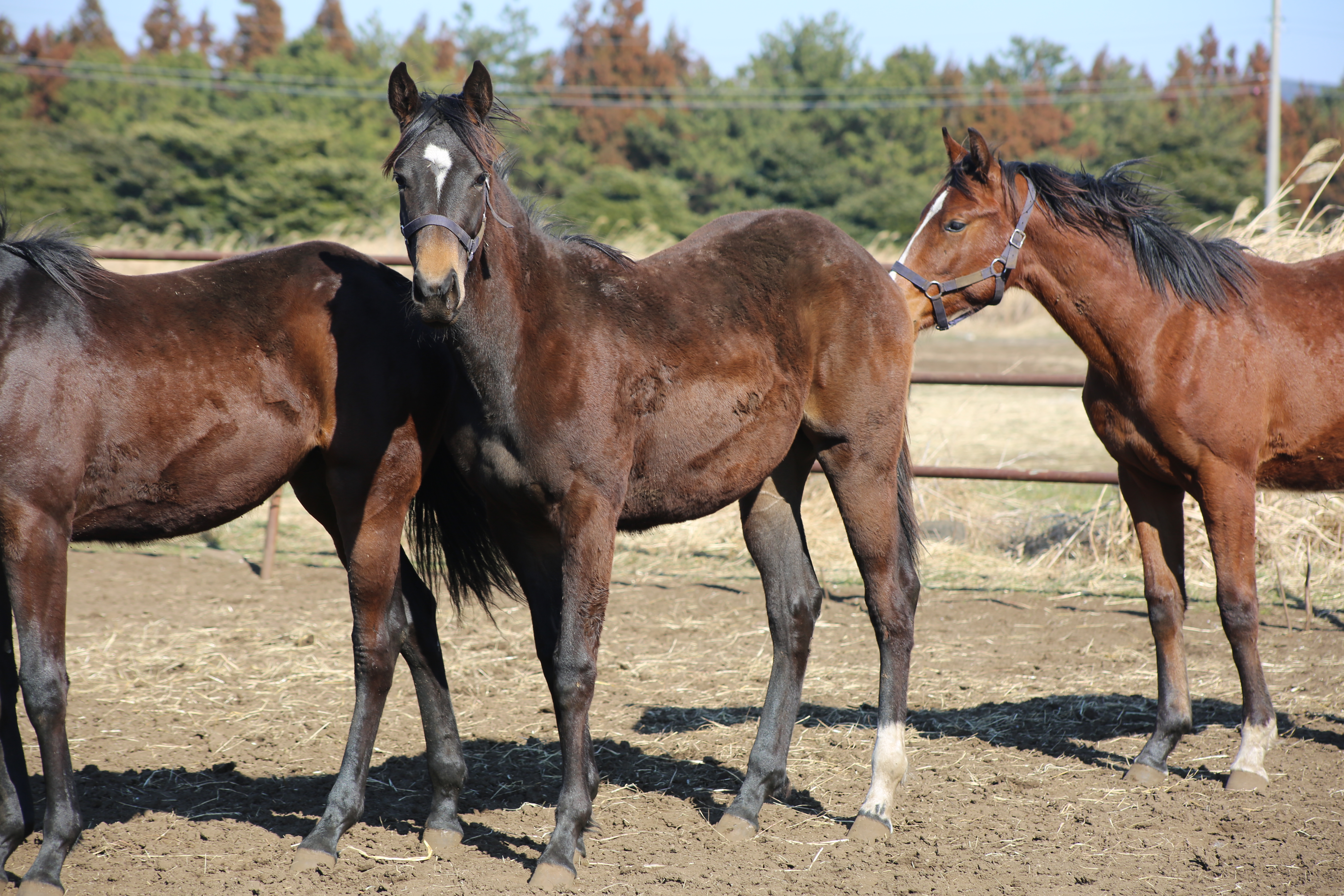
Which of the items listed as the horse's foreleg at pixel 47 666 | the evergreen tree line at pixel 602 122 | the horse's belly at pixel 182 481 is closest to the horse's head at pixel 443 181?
the horse's belly at pixel 182 481

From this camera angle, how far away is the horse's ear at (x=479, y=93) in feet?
8.87

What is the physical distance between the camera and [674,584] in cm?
656

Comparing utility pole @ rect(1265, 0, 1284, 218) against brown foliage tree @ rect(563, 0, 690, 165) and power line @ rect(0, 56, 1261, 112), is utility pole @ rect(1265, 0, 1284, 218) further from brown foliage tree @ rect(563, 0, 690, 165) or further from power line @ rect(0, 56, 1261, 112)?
brown foliage tree @ rect(563, 0, 690, 165)

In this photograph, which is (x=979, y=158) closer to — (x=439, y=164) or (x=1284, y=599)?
(x=439, y=164)

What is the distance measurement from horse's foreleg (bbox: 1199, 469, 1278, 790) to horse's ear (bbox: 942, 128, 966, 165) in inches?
57.9

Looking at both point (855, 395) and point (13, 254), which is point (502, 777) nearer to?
point (855, 395)

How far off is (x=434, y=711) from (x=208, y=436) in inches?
44.0

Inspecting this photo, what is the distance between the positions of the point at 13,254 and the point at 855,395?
2.68 m

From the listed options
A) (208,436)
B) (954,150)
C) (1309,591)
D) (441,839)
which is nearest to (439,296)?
(208,436)

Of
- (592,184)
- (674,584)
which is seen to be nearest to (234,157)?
(592,184)

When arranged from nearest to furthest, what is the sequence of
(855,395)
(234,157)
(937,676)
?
(855,395), (937,676), (234,157)

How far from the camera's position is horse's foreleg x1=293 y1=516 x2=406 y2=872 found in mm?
3074

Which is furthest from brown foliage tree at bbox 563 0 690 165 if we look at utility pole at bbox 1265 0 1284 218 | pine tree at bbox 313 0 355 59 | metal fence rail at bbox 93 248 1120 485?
metal fence rail at bbox 93 248 1120 485

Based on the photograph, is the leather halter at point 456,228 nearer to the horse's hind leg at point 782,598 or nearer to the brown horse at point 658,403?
the brown horse at point 658,403
